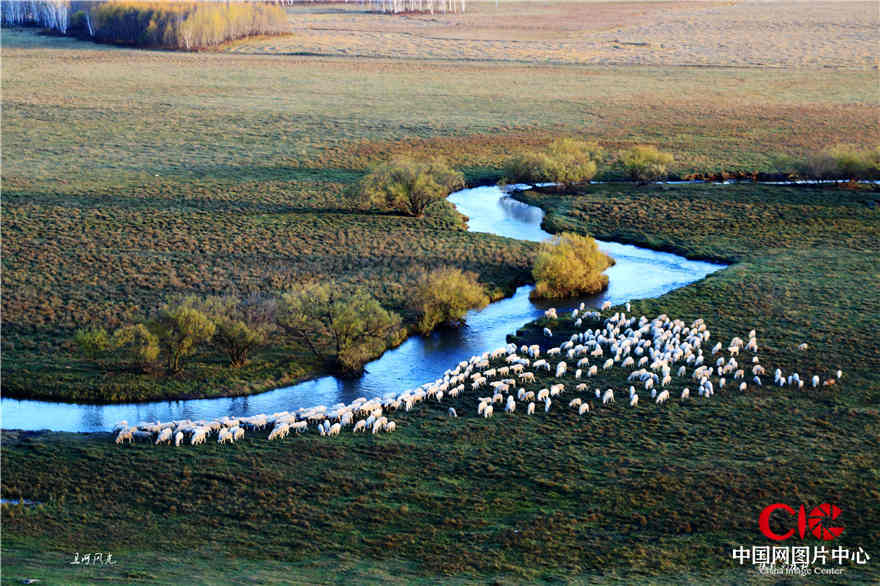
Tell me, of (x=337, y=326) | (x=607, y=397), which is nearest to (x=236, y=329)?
(x=337, y=326)

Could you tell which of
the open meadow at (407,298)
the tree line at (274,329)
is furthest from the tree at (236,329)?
the open meadow at (407,298)

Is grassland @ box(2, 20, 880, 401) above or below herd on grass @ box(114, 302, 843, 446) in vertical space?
above

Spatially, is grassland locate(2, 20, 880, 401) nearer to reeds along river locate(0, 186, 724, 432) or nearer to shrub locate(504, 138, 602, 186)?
reeds along river locate(0, 186, 724, 432)

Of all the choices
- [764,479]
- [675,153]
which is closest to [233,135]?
[675,153]

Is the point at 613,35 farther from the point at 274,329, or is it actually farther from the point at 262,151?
the point at 274,329

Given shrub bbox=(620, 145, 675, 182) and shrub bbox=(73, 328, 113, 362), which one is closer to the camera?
shrub bbox=(73, 328, 113, 362)

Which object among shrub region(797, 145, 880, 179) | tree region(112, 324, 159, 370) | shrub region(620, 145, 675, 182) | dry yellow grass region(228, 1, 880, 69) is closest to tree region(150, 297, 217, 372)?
tree region(112, 324, 159, 370)

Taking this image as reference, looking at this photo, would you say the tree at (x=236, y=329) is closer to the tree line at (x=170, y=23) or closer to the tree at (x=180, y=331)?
the tree at (x=180, y=331)
